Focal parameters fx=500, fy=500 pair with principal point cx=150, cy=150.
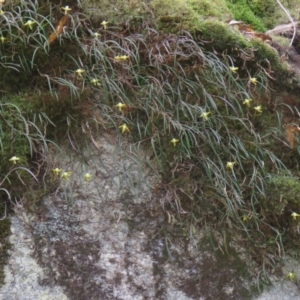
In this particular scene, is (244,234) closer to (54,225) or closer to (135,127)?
(135,127)

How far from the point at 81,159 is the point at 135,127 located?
0.31 meters

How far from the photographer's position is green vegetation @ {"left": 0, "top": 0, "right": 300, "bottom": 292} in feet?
7.63

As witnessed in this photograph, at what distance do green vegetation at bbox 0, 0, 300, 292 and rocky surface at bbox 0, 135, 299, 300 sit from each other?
8cm

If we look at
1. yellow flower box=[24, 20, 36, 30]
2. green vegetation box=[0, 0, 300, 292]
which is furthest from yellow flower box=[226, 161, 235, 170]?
yellow flower box=[24, 20, 36, 30]

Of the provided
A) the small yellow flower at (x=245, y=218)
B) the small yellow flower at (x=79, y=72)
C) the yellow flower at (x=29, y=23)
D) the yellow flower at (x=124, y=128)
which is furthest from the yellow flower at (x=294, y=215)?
the yellow flower at (x=29, y=23)

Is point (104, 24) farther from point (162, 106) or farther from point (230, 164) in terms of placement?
point (230, 164)

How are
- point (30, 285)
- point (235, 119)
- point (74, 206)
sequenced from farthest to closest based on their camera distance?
point (235, 119) → point (74, 206) → point (30, 285)

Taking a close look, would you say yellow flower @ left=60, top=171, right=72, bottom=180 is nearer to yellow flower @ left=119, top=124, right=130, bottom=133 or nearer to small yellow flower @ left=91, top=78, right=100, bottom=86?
yellow flower @ left=119, top=124, right=130, bottom=133

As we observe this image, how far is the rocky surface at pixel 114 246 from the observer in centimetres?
214

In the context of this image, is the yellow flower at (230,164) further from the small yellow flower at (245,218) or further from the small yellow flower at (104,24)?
the small yellow flower at (104,24)

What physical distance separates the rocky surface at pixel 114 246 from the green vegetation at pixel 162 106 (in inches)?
3.2

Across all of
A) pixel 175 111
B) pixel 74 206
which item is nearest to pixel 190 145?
pixel 175 111

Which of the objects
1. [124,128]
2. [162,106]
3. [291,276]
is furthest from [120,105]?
[291,276]

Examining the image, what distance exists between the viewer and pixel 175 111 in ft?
8.14
